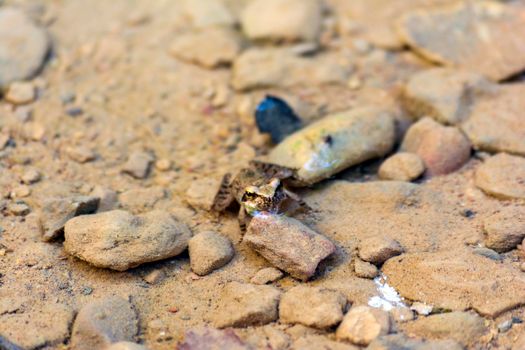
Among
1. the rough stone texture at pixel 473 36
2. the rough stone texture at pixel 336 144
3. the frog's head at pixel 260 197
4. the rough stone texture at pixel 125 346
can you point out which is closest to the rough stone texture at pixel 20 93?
the rough stone texture at pixel 336 144

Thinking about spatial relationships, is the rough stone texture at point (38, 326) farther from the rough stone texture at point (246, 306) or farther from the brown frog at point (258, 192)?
the brown frog at point (258, 192)

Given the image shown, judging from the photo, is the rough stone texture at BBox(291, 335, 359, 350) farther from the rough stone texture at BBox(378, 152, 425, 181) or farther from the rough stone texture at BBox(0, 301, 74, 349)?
the rough stone texture at BBox(378, 152, 425, 181)

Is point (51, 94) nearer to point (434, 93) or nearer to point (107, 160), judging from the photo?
point (107, 160)

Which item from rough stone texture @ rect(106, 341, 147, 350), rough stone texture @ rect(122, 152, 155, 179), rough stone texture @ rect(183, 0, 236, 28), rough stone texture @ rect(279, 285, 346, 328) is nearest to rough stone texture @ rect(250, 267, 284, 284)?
rough stone texture @ rect(279, 285, 346, 328)

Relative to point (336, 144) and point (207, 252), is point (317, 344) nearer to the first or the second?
point (207, 252)

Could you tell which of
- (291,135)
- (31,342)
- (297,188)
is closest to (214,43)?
(291,135)

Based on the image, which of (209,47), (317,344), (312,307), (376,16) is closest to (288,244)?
(312,307)
